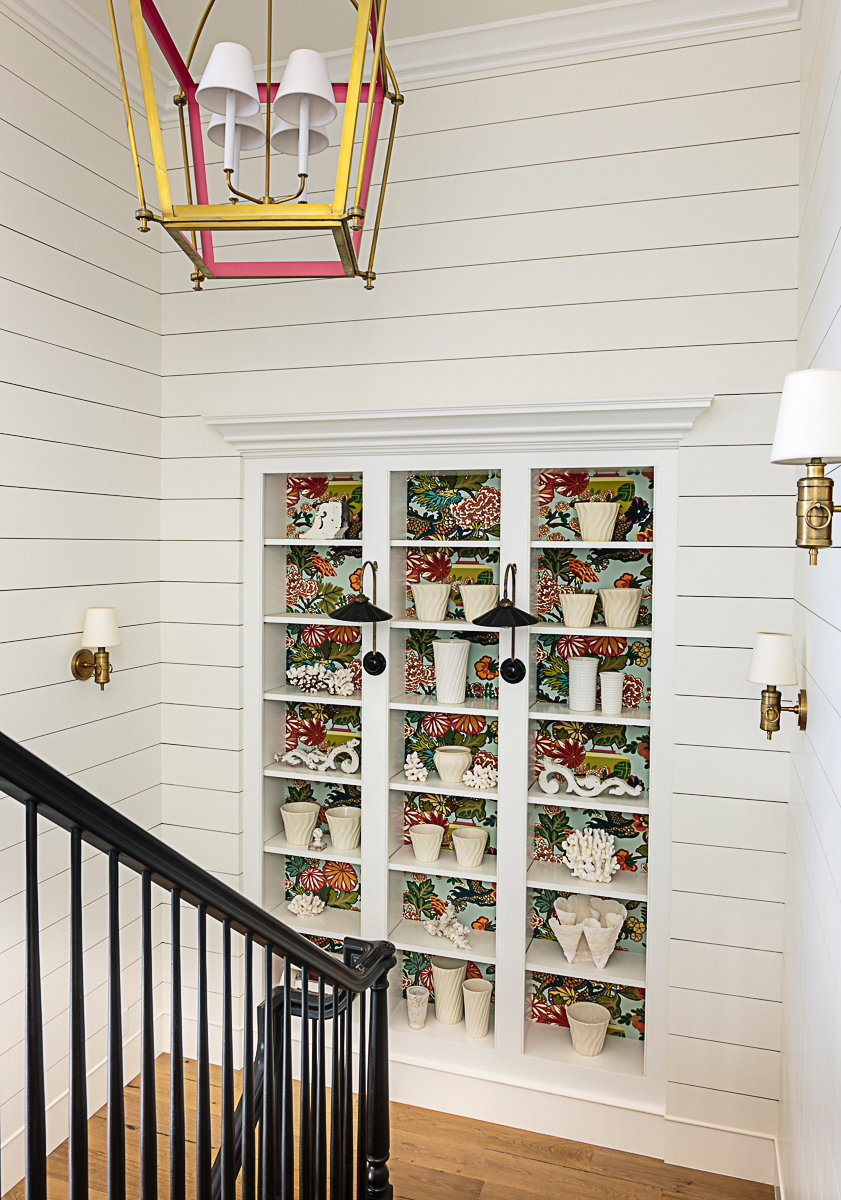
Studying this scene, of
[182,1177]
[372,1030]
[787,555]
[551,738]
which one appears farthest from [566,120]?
[182,1177]

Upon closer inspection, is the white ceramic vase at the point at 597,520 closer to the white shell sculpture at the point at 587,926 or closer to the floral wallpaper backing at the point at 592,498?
the floral wallpaper backing at the point at 592,498

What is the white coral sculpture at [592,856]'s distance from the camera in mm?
2732

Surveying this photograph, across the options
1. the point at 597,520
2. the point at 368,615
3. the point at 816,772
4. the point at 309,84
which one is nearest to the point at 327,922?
the point at 368,615

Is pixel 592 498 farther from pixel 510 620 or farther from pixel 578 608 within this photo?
pixel 510 620

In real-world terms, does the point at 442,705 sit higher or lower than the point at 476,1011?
higher

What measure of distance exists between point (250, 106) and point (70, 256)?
146cm

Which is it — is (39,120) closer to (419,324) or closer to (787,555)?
(419,324)

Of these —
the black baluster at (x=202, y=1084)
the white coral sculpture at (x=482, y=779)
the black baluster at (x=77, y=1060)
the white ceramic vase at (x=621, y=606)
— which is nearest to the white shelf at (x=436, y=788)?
the white coral sculpture at (x=482, y=779)

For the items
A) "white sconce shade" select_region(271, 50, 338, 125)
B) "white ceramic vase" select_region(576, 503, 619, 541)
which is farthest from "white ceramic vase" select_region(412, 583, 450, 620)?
"white sconce shade" select_region(271, 50, 338, 125)

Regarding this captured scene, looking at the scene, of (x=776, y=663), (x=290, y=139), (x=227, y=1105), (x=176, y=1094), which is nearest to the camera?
(x=176, y=1094)

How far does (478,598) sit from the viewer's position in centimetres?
282

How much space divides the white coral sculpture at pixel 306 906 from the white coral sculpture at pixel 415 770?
59 cm

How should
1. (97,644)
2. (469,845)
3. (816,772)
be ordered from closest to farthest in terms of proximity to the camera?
1. (816,772)
2. (97,644)
3. (469,845)

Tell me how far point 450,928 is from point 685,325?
2.12 metres
